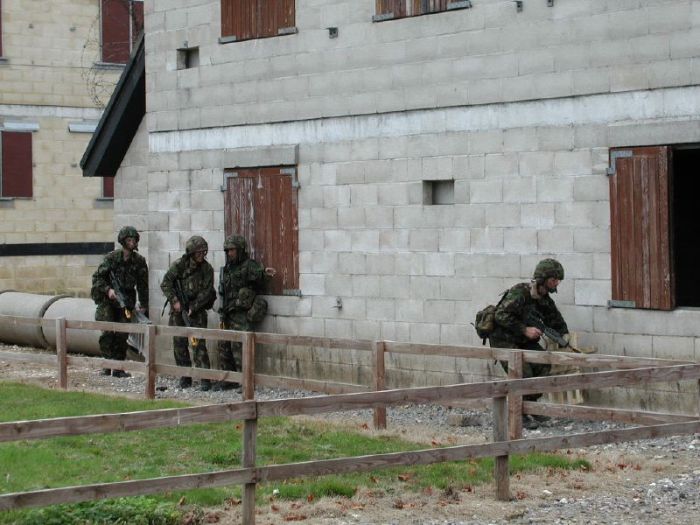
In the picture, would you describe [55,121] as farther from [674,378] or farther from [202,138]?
[674,378]

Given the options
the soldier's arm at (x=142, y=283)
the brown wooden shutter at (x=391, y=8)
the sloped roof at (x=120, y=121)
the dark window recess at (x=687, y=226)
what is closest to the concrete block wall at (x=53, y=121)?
the sloped roof at (x=120, y=121)

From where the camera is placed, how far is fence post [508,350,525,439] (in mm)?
11086

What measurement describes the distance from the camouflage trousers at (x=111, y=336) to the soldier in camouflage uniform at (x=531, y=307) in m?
6.37

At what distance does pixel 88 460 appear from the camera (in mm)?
11000

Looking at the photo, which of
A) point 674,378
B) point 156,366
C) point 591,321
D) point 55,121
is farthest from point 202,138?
point 55,121

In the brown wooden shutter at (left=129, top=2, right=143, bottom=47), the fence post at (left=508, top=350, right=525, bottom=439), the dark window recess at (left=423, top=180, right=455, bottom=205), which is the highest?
the brown wooden shutter at (left=129, top=2, right=143, bottom=47)

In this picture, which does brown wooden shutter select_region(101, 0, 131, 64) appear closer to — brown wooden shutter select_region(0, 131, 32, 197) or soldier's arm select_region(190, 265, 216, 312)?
brown wooden shutter select_region(0, 131, 32, 197)

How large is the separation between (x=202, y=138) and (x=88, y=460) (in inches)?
282

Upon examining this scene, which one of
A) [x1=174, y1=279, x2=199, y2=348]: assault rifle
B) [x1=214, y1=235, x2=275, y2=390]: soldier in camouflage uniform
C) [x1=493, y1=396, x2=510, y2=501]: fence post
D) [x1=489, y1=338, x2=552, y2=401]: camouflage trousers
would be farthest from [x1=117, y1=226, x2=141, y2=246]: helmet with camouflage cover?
[x1=493, y1=396, x2=510, y2=501]: fence post

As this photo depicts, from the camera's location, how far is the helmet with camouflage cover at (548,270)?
42.1ft

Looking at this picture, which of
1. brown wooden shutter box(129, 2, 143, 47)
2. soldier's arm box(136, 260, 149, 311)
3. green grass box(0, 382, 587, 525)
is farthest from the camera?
brown wooden shutter box(129, 2, 143, 47)

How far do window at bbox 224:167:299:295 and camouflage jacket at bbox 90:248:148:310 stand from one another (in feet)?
5.28

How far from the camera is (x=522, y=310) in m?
12.9

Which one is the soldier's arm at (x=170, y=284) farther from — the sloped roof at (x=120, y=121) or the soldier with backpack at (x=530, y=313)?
the soldier with backpack at (x=530, y=313)
